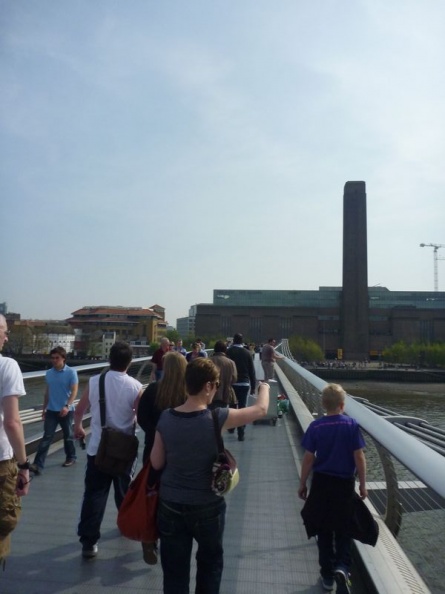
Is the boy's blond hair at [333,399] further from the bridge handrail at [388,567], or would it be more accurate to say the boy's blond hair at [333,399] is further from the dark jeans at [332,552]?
the bridge handrail at [388,567]

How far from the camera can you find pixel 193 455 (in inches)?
101

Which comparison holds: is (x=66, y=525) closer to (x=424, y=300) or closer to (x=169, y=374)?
(x=169, y=374)

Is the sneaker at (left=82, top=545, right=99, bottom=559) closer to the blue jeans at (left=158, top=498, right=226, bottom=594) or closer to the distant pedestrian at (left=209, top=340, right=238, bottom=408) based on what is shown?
the blue jeans at (left=158, top=498, right=226, bottom=594)

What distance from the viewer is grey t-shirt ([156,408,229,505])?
8.38 feet

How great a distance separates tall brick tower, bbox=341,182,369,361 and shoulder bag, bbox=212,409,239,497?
3447 inches

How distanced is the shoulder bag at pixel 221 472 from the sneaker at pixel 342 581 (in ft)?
2.98

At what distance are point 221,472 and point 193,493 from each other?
0.16 meters

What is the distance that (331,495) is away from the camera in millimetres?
3119

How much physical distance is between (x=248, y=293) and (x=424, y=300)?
3238cm

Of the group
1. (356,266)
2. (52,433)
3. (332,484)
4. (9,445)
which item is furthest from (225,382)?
(356,266)

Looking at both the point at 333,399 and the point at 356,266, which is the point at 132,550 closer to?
the point at 333,399

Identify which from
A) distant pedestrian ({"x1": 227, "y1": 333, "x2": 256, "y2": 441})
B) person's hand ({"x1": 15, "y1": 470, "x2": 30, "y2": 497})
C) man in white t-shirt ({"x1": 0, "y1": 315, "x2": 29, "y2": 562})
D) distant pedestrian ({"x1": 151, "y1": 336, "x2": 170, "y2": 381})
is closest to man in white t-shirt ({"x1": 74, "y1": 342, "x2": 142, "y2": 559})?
person's hand ({"x1": 15, "y1": 470, "x2": 30, "y2": 497})

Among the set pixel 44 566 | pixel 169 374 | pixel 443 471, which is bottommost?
pixel 44 566

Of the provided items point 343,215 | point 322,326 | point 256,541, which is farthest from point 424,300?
point 256,541
